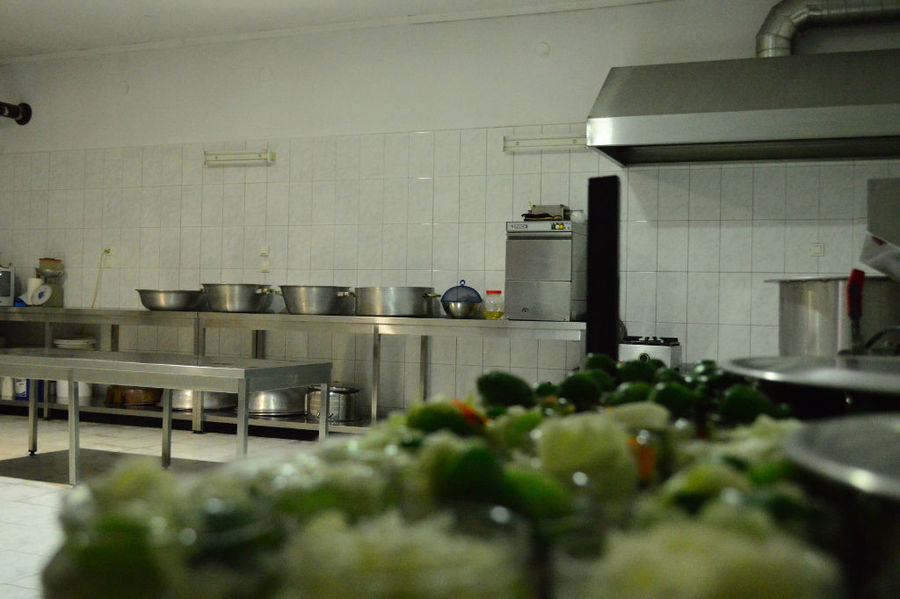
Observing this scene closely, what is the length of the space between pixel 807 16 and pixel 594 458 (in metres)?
4.87

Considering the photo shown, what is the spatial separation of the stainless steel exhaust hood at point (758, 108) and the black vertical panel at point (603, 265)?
8.95 ft

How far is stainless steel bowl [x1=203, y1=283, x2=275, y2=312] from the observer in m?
5.65

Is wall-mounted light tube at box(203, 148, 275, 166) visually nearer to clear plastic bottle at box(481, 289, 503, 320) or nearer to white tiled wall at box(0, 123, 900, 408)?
white tiled wall at box(0, 123, 900, 408)

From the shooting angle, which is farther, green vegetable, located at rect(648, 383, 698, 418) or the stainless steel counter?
the stainless steel counter

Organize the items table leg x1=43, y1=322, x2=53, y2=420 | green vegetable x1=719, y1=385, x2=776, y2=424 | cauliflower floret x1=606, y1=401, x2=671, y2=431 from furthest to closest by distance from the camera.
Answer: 1. table leg x1=43, y1=322, x2=53, y2=420
2. green vegetable x1=719, y1=385, x2=776, y2=424
3. cauliflower floret x1=606, y1=401, x2=671, y2=431

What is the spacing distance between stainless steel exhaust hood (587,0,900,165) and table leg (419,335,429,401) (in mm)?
1784

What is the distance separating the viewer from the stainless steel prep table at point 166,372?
3736mm

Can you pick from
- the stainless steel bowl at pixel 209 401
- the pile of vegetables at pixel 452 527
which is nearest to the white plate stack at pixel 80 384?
the stainless steel bowl at pixel 209 401

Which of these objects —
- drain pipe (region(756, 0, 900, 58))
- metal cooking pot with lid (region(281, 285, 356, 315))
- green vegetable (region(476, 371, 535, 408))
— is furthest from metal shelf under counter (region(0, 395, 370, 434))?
green vegetable (region(476, 371, 535, 408))

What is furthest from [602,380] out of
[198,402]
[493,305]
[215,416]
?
[198,402]

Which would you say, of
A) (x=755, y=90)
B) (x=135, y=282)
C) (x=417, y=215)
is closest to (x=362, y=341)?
(x=417, y=215)

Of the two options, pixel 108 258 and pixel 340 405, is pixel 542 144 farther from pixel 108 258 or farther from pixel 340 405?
pixel 108 258

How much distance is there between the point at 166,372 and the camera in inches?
153

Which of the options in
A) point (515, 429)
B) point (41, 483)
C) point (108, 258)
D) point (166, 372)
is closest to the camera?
point (515, 429)
